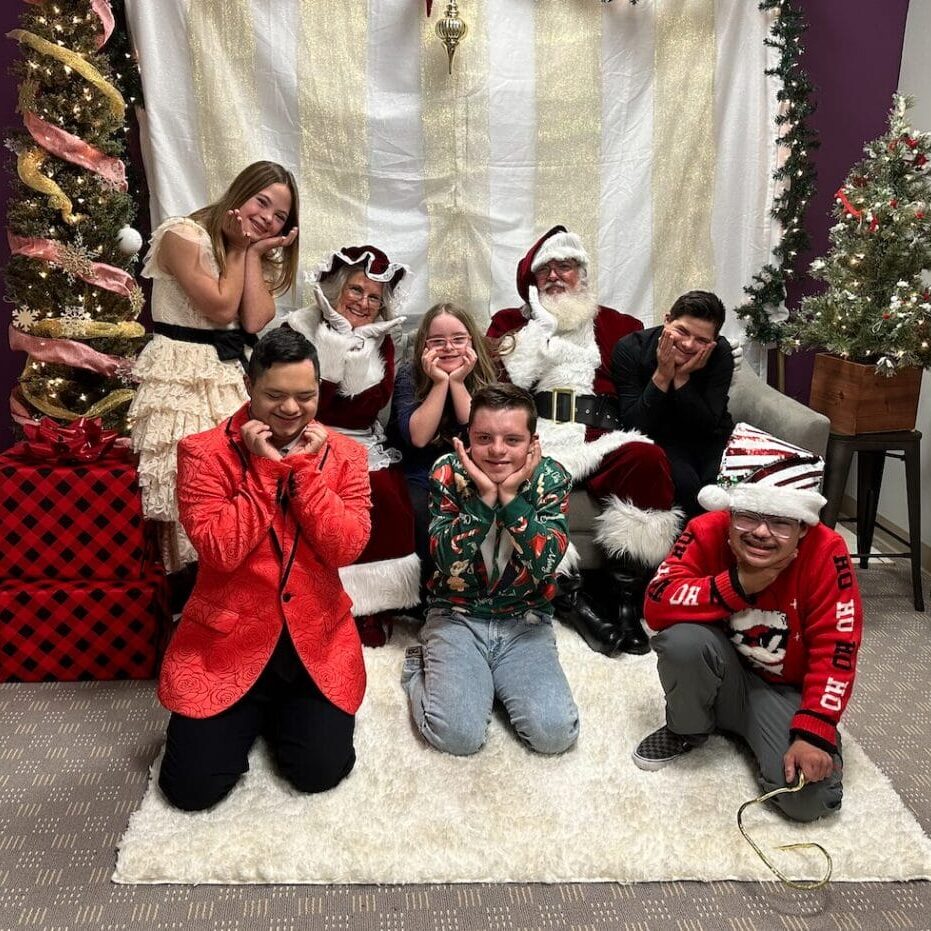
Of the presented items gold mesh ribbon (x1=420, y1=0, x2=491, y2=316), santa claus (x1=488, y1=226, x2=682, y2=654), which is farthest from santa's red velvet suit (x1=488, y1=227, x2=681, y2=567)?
gold mesh ribbon (x1=420, y1=0, x2=491, y2=316)

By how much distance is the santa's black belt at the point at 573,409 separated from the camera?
9.52 feet

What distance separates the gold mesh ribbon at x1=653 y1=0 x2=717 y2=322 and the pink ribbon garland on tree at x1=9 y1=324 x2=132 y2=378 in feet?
7.27

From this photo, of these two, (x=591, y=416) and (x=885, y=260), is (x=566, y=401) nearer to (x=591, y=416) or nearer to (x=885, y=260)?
(x=591, y=416)

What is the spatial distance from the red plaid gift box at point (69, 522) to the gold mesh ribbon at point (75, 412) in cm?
37

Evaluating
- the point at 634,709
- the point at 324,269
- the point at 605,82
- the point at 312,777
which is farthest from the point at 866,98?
the point at 312,777

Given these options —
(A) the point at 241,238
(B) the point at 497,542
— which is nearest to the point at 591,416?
(B) the point at 497,542

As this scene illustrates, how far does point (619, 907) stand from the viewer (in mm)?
1554

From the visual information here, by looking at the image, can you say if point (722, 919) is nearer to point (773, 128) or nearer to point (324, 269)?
point (324, 269)

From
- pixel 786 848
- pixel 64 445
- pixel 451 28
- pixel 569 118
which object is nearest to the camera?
pixel 786 848

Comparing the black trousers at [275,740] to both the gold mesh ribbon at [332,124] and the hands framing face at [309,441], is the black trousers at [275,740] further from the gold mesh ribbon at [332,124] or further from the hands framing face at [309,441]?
the gold mesh ribbon at [332,124]

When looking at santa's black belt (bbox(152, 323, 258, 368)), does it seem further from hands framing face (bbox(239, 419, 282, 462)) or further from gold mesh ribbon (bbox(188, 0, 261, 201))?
gold mesh ribbon (bbox(188, 0, 261, 201))

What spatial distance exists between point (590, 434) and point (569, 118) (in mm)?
1371

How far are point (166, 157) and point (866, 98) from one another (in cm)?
290

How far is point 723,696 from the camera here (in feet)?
6.29
